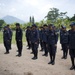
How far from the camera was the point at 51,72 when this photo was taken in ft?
32.1

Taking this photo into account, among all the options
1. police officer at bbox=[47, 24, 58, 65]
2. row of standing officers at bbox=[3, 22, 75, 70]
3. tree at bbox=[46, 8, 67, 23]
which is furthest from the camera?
tree at bbox=[46, 8, 67, 23]

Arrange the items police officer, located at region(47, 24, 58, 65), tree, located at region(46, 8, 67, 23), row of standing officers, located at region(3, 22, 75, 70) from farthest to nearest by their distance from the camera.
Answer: tree, located at region(46, 8, 67, 23) → police officer, located at region(47, 24, 58, 65) → row of standing officers, located at region(3, 22, 75, 70)

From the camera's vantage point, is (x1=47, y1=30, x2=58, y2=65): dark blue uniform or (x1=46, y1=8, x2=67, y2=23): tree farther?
(x1=46, y1=8, x2=67, y2=23): tree

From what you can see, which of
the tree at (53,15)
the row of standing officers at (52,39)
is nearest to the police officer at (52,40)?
the row of standing officers at (52,39)

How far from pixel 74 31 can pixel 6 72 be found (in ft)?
10.4

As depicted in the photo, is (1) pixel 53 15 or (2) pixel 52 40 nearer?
(2) pixel 52 40

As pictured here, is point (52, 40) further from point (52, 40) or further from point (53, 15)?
point (53, 15)

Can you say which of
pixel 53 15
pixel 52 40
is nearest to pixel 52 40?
pixel 52 40

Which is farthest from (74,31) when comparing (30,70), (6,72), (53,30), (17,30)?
(17,30)

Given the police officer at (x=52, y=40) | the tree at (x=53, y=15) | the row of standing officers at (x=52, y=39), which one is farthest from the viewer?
the tree at (x=53, y=15)

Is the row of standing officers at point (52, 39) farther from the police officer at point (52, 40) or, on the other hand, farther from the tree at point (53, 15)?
the tree at point (53, 15)

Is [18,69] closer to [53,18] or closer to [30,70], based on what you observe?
[30,70]

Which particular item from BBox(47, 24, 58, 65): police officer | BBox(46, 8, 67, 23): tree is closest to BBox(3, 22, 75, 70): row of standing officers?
BBox(47, 24, 58, 65): police officer

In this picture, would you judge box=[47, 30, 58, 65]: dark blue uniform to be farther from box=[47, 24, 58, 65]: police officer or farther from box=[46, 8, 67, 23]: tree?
box=[46, 8, 67, 23]: tree
